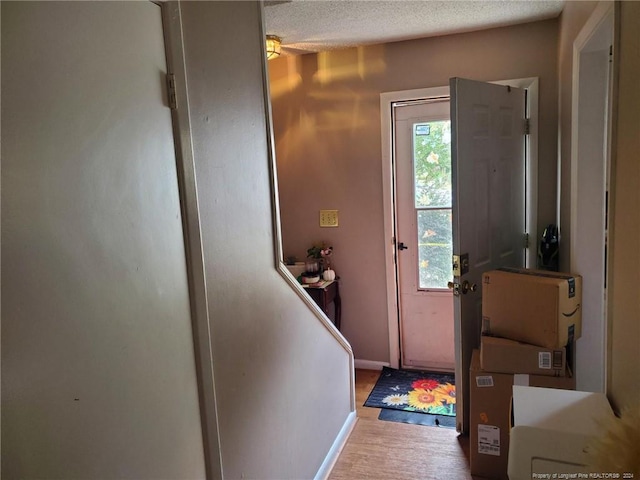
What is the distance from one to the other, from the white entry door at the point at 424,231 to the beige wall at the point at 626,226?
1883 millimetres

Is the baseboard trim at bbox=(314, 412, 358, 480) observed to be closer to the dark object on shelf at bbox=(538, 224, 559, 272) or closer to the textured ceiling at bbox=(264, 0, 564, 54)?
the dark object on shelf at bbox=(538, 224, 559, 272)

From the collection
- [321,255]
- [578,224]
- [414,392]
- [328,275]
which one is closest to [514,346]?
[578,224]

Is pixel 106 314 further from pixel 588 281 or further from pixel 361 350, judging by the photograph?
pixel 361 350

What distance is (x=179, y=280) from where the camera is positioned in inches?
48.6

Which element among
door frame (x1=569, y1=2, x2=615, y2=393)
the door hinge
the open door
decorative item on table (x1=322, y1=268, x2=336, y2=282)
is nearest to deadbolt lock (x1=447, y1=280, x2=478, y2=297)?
the open door

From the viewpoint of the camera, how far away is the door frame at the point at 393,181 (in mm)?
2771

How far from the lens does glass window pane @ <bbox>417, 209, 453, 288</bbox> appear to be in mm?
3219

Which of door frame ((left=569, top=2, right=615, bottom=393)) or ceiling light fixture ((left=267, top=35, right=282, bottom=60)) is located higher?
ceiling light fixture ((left=267, top=35, right=282, bottom=60))

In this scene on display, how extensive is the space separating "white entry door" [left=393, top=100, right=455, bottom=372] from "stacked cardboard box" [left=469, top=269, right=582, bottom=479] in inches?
40.7

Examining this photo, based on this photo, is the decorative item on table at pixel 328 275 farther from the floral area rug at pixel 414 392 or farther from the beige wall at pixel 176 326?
the beige wall at pixel 176 326

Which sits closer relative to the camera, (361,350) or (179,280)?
(179,280)

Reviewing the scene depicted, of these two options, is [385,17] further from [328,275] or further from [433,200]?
[328,275]

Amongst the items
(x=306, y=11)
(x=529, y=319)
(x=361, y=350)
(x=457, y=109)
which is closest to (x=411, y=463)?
(x=529, y=319)

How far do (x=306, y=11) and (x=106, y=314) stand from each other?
6.55 feet
